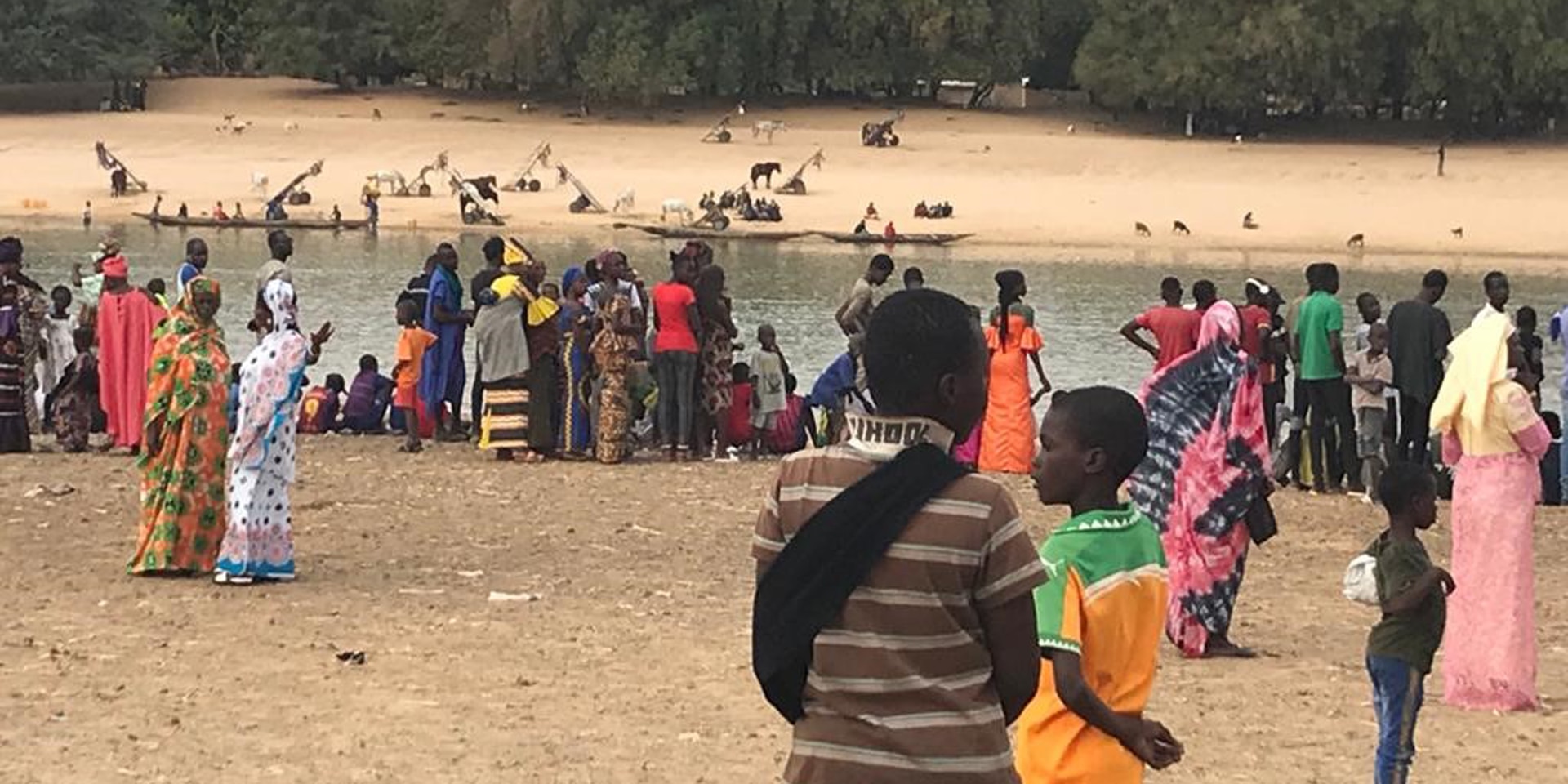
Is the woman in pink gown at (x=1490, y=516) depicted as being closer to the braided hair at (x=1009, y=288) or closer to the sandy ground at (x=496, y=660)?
the sandy ground at (x=496, y=660)

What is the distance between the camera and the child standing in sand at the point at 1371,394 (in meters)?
15.8

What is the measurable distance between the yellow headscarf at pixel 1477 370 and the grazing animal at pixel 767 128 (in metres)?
49.3

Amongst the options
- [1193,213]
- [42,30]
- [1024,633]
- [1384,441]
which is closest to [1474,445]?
[1024,633]

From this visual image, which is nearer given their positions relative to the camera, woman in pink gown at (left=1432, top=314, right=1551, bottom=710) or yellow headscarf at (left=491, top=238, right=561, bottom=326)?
woman in pink gown at (left=1432, top=314, right=1551, bottom=710)

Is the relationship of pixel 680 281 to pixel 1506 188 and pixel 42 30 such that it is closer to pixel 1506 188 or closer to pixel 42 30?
pixel 1506 188

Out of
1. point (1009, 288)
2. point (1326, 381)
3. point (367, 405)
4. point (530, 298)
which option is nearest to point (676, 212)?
point (367, 405)

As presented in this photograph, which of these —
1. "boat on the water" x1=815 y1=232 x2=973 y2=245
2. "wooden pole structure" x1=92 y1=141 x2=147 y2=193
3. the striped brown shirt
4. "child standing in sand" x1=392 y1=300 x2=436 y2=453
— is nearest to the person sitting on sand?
"child standing in sand" x1=392 y1=300 x2=436 y2=453

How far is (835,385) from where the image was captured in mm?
16328

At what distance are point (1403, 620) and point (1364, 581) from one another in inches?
8.2

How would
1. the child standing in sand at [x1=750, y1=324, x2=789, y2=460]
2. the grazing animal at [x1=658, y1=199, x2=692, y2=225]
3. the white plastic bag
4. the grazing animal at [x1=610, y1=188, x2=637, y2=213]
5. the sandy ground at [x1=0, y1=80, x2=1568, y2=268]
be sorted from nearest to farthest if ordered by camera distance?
the white plastic bag < the child standing in sand at [x1=750, y1=324, x2=789, y2=460] < the sandy ground at [x1=0, y1=80, x2=1568, y2=268] < the grazing animal at [x1=658, y1=199, x2=692, y2=225] < the grazing animal at [x1=610, y1=188, x2=637, y2=213]

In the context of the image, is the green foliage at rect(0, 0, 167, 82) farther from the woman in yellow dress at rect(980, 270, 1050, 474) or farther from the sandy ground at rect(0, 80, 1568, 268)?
the woman in yellow dress at rect(980, 270, 1050, 474)

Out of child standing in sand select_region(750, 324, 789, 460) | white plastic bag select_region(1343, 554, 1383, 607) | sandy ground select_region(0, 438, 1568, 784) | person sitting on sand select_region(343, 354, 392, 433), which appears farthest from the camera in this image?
person sitting on sand select_region(343, 354, 392, 433)

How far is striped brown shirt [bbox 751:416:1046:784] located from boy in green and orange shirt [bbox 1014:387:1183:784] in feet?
1.39

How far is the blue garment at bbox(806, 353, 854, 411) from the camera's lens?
16.3 metres
